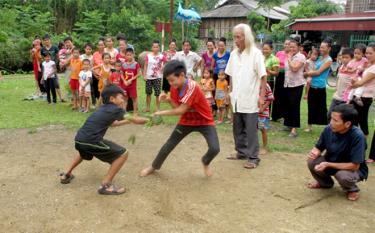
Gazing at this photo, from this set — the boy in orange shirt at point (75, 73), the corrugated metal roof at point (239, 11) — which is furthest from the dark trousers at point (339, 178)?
the corrugated metal roof at point (239, 11)

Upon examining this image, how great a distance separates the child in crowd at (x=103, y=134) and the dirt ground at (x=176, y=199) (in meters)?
0.24

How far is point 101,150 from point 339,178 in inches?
103

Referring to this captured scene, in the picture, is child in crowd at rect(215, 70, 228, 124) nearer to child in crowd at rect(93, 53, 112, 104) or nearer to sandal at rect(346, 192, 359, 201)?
child in crowd at rect(93, 53, 112, 104)

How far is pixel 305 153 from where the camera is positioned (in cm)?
613

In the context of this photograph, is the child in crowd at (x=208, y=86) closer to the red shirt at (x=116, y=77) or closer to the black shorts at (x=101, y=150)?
the red shirt at (x=116, y=77)

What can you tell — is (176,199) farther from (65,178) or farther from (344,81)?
(344,81)

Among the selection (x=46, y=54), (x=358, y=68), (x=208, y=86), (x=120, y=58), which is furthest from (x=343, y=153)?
(x=46, y=54)

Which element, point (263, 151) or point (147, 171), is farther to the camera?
point (263, 151)

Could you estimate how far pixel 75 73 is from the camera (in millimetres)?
8906

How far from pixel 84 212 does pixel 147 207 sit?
63cm

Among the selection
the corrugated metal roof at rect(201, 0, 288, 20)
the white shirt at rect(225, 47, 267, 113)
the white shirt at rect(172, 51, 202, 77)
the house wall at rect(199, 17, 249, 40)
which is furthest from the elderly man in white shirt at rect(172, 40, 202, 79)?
the house wall at rect(199, 17, 249, 40)

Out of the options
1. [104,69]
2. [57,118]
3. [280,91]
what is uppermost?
[104,69]

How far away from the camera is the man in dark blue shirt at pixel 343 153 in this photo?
4.15 meters

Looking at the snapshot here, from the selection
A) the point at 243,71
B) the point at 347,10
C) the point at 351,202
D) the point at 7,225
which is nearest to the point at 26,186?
the point at 7,225
